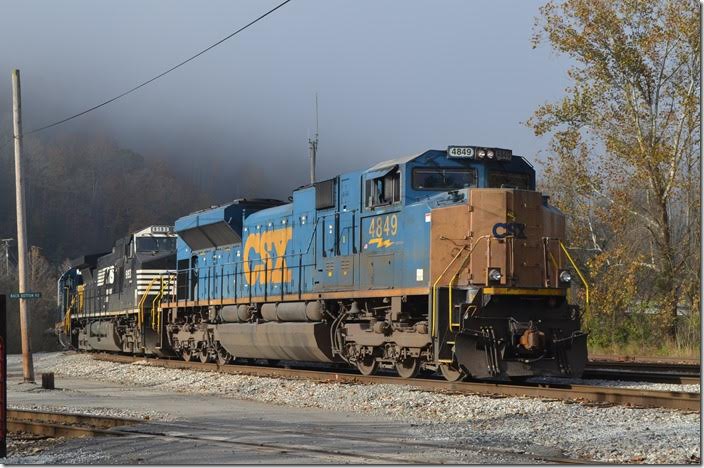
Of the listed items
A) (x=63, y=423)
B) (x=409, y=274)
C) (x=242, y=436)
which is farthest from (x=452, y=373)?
(x=63, y=423)

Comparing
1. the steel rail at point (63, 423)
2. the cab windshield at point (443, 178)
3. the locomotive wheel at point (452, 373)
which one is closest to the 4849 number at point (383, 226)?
the cab windshield at point (443, 178)

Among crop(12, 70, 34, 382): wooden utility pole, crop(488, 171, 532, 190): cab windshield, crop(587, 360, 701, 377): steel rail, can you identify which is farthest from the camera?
crop(12, 70, 34, 382): wooden utility pole

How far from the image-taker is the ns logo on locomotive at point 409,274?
1470 centimetres

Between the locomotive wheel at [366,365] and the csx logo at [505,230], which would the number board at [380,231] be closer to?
the csx logo at [505,230]

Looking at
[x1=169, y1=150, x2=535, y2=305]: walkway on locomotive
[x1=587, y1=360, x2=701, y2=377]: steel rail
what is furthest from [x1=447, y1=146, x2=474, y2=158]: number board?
[x1=587, y1=360, x2=701, y2=377]: steel rail

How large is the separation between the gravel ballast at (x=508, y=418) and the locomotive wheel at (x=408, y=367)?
1065 mm

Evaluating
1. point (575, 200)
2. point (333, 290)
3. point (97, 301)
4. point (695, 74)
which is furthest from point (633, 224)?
point (97, 301)

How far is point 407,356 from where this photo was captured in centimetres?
1598

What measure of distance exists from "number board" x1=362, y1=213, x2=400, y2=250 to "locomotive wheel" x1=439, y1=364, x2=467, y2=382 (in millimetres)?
2276

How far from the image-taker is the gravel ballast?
30.3 ft

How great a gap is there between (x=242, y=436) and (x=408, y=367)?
6140 mm

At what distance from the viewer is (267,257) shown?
2091 cm

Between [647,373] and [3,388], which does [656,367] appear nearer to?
[647,373]

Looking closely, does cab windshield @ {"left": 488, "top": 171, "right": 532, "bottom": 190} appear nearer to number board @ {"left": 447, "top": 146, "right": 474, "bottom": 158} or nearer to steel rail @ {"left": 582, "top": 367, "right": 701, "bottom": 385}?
number board @ {"left": 447, "top": 146, "right": 474, "bottom": 158}
